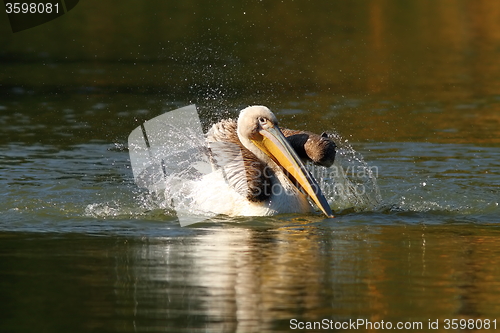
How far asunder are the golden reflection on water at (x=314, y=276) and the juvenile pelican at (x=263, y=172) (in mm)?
365

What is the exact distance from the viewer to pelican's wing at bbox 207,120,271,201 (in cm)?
746

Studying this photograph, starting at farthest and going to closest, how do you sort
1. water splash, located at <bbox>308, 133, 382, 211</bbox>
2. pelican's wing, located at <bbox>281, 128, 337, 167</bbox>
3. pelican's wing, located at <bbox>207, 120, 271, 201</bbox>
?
water splash, located at <bbox>308, 133, 382, 211</bbox>, pelican's wing, located at <bbox>281, 128, 337, 167</bbox>, pelican's wing, located at <bbox>207, 120, 271, 201</bbox>

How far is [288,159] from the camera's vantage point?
7.64 m

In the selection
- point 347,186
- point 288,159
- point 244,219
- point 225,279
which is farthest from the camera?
Answer: point 347,186

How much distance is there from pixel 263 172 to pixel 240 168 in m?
0.20

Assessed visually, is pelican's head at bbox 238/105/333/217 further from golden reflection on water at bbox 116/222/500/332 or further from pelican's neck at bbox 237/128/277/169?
golden reflection on water at bbox 116/222/500/332

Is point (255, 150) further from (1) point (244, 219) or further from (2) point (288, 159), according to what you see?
(1) point (244, 219)

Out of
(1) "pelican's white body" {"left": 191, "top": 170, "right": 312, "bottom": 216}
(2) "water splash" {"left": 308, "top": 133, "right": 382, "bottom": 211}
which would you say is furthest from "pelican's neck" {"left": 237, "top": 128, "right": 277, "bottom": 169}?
(2) "water splash" {"left": 308, "top": 133, "right": 382, "bottom": 211}

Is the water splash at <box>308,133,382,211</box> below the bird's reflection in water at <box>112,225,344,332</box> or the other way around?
the other way around

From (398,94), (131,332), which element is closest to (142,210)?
(131,332)

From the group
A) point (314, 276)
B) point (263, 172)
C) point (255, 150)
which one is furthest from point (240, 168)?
point (314, 276)

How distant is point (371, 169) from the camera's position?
9789 millimetres

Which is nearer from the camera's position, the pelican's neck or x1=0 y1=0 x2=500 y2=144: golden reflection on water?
the pelican's neck

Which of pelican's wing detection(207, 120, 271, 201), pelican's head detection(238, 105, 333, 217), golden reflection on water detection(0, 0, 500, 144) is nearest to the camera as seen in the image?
pelican's wing detection(207, 120, 271, 201)
